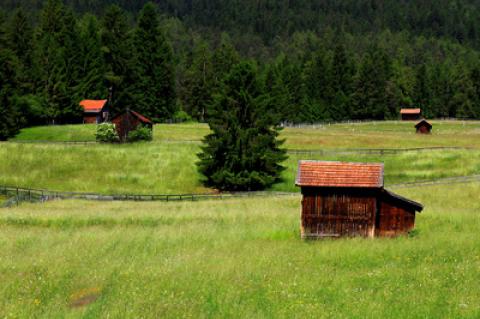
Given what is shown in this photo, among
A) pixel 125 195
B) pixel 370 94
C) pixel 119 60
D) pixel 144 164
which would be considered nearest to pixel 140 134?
pixel 144 164

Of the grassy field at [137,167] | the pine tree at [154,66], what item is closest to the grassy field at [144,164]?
the grassy field at [137,167]

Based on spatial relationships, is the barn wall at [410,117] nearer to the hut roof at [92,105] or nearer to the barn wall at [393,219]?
the hut roof at [92,105]

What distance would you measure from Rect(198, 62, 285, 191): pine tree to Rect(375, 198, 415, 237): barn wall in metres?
30.2

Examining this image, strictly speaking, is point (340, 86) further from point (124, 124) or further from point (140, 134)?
point (124, 124)

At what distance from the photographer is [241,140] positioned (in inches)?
2299

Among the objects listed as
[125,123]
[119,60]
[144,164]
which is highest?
[119,60]

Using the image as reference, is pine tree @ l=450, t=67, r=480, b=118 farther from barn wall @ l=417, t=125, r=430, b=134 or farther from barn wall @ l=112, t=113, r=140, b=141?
barn wall @ l=112, t=113, r=140, b=141

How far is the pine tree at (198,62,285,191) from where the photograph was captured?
2277 inches

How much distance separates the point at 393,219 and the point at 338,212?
266cm

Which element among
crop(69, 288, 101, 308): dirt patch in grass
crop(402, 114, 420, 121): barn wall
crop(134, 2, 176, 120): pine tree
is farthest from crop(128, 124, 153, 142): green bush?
crop(402, 114, 420, 121): barn wall

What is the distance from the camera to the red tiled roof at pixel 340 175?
1018 inches

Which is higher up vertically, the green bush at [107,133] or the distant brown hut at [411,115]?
the green bush at [107,133]

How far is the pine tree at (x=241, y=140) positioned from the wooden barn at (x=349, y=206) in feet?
97.9

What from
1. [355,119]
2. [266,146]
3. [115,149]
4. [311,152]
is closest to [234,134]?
[266,146]
